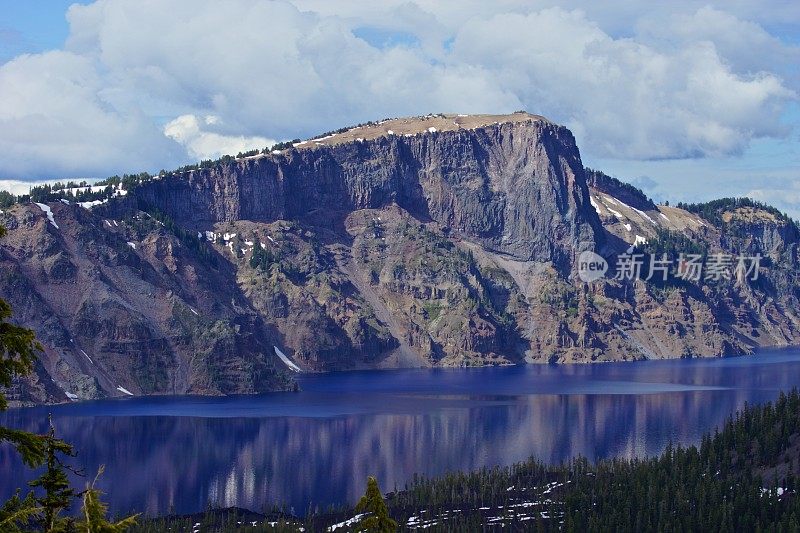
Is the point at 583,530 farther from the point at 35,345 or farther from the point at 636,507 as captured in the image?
the point at 35,345

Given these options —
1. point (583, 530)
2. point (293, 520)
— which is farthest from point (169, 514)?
point (583, 530)

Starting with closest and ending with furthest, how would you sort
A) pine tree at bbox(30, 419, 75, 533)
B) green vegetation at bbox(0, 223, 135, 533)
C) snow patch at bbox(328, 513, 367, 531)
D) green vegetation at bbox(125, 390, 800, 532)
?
green vegetation at bbox(0, 223, 135, 533), pine tree at bbox(30, 419, 75, 533), green vegetation at bbox(125, 390, 800, 532), snow patch at bbox(328, 513, 367, 531)

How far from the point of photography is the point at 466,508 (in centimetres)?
17750

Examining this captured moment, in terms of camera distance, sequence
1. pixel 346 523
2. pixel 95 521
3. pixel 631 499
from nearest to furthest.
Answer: pixel 95 521 → pixel 346 523 → pixel 631 499


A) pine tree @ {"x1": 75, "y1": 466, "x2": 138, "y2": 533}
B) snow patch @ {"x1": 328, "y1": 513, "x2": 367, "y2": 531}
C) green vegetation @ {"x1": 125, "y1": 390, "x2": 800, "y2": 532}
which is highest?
pine tree @ {"x1": 75, "y1": 466, "x2": 138, "y2": 533}

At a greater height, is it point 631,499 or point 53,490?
point 53,490

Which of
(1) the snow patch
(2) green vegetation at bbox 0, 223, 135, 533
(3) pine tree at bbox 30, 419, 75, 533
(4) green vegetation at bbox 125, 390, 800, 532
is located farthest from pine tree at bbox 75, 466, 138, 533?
(1) the snow patch

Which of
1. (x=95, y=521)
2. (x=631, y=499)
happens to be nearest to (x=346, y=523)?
(x=631, y=499)

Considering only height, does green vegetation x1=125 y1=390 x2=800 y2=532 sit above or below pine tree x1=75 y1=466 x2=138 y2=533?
below

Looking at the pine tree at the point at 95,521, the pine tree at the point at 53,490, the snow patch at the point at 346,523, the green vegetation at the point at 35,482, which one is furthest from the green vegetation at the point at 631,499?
the pine tree at the point at 95,521

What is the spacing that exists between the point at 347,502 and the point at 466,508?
24962 millimetres

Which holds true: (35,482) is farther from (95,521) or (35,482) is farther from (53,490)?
(95,521)

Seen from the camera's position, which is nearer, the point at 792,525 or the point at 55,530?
the point at 55,530

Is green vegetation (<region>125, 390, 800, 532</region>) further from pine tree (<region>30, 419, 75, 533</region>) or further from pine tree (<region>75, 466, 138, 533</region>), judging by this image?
pine tree (<region>75, 466, 138, 533</region>)
